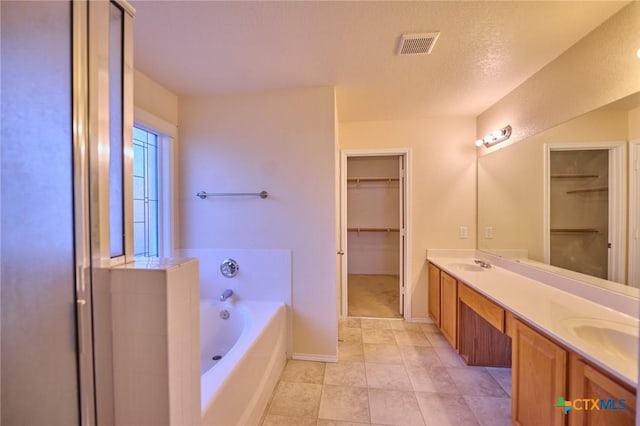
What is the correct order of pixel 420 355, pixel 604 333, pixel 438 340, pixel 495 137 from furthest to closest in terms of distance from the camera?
pixel 438 340 < pixel 495 137 < pixel 420 355 < pixel 604 333

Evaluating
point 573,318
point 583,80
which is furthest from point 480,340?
point 583,80

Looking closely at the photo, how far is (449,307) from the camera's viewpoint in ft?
7.51

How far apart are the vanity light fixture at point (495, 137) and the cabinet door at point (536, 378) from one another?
1725 millimetres

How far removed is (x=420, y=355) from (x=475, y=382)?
45cm

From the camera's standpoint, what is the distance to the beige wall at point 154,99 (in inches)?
73.6

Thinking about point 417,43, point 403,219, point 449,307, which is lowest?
point 449,307

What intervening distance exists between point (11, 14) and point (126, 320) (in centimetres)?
82

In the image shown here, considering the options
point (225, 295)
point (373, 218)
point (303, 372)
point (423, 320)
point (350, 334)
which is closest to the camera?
point (303, 372)

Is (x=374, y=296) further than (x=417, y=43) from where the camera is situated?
Yes

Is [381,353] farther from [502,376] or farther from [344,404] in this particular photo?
[502,376]

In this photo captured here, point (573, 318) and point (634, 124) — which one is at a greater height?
point (634, 124)

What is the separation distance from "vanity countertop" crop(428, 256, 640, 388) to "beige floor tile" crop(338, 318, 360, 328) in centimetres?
132

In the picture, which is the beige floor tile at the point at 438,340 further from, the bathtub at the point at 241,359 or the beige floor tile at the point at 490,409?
the bathtub at the point at 241,359

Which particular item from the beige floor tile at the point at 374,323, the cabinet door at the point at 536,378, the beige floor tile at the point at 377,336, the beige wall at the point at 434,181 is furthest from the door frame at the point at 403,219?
the cabinet door at the point at 536,378
